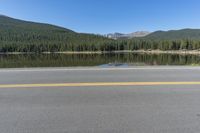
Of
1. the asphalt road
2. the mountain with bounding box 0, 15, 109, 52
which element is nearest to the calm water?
the asphalt road

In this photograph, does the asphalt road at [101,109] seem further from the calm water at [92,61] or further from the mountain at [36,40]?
the mountain at [36,40]

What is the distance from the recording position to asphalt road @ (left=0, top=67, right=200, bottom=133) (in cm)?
422

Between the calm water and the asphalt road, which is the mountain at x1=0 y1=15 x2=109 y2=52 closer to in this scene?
the calm water

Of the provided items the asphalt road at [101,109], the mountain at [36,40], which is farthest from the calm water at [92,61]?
the mountain at [36,40]

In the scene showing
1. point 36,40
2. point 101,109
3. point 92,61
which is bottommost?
point 92,61

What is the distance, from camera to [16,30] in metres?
185

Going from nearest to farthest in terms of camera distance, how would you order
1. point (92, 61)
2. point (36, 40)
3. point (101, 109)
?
point (101, 109), point (92, 61), point (36, 40)

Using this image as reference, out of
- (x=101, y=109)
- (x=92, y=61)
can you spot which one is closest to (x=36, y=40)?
(x=92, y=61)

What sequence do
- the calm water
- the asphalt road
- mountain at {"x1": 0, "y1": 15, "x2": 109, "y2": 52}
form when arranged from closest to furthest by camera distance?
the asphalt road
the calm water
mountain at {"x1": 0, "y1": 15, "x2": 109, "y2": 52}

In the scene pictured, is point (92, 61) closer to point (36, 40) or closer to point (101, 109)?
point (101, 109)

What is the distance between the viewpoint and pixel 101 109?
16.8ft

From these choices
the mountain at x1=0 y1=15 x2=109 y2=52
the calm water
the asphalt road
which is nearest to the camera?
the asphalt road

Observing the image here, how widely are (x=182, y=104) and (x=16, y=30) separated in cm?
19225

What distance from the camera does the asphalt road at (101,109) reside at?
4.22m
